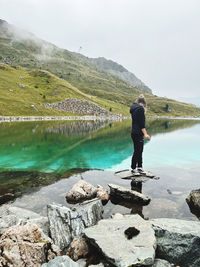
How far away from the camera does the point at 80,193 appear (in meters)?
10.2

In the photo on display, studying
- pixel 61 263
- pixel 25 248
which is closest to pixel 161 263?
pixel 61 263

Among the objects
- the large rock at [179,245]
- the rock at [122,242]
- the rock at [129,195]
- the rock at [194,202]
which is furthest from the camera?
the rock at [129,195]

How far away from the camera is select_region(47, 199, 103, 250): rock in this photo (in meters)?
6.62

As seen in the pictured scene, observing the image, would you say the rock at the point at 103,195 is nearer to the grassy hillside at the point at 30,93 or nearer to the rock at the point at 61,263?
the rock at the point at 61,263

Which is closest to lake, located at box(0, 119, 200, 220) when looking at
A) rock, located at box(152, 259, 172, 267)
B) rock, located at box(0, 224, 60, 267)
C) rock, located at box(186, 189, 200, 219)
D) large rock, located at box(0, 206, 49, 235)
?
rock, located at box(186, 189, 200, 219)

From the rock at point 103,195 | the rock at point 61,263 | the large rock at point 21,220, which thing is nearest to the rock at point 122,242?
the rock at point 61,263

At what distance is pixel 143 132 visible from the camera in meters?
13.4

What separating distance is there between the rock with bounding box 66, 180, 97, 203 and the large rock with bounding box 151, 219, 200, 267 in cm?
456

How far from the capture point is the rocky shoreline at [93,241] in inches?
206

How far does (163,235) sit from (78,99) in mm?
119500

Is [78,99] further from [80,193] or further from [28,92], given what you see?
[80,193]

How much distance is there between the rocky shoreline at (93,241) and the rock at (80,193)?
101 inches

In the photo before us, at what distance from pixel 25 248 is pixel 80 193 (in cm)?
489

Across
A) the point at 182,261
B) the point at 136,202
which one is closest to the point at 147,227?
the point at 182,261
